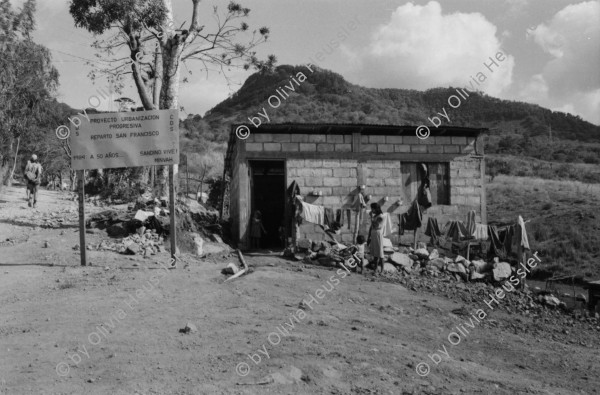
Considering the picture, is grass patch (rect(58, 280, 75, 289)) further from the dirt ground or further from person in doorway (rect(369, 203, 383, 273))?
person in doorway (rect(369, 203, 383, 273))

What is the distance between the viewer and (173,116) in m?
9.79

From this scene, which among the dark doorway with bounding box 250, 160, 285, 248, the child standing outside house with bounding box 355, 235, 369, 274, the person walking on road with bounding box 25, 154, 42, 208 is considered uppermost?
the person walking on road with bounding box 25, 154, 42, 208

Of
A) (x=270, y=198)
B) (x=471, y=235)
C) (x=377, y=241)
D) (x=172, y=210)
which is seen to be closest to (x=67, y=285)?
(x=172, y=210)

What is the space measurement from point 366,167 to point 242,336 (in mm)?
8352

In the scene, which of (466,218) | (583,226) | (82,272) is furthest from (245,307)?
(583,226)

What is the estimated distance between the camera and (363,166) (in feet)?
47.1

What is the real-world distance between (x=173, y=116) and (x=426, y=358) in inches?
246

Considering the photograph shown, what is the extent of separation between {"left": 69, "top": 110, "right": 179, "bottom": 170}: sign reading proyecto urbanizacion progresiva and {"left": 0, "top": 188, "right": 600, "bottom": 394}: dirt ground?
2029 millimetres

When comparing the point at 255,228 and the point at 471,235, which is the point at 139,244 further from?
the point at 471,235

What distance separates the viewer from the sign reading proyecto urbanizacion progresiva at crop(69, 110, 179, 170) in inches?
386

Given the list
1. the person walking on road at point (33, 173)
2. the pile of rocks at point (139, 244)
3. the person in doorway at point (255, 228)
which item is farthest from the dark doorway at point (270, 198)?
the person walking on road at point (33, 173)

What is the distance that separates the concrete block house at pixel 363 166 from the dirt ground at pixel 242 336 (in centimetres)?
312

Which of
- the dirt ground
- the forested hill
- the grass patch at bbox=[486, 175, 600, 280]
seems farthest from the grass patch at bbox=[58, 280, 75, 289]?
the forested hill

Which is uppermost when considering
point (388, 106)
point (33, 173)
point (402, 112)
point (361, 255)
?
point (388, 106)
